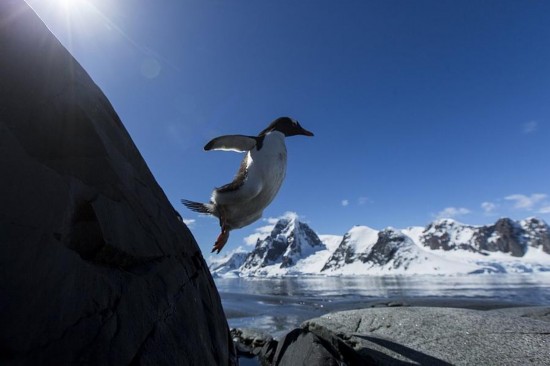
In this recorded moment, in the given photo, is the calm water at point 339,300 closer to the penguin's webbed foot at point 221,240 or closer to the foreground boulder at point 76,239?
the penguin's webbed foot at point 221,240

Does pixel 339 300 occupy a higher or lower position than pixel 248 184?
lower

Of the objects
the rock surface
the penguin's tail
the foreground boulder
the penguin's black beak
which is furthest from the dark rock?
the penguin's black beak

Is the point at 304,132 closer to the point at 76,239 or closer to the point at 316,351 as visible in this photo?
the point at 316,351

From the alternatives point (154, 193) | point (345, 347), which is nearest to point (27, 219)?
point (154, 193)

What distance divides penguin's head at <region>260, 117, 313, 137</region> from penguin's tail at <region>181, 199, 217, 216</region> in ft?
5.81

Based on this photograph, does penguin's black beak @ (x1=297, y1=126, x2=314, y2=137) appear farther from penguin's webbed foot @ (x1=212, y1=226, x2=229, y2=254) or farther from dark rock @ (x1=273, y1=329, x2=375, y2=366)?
dark rock @ (x1=273, y1=329, x2=375, y2=366)

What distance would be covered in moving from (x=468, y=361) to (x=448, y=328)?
136 centimetres

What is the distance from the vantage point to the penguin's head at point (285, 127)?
5.98m

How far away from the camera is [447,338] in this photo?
6.15 metres

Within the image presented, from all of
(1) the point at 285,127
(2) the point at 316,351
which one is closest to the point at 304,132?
(1) the point at 285,127

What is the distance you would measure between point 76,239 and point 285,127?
4.53m

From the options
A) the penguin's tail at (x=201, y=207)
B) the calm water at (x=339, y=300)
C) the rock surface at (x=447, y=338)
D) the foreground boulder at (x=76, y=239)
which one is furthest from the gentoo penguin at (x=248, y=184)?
the calm water at (x=339, y=300)

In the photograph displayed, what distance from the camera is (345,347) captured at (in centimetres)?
571

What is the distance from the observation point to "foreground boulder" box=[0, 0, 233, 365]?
62.1 inches
